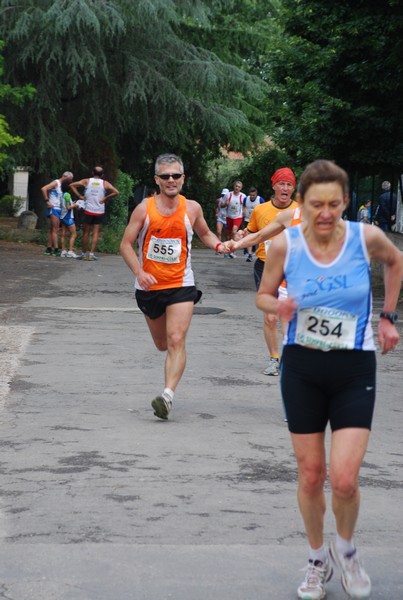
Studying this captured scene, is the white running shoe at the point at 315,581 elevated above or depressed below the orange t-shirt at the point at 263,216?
below

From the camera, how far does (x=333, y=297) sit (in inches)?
193

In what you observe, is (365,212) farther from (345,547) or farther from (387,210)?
(345,547)

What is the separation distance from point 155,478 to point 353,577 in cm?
235

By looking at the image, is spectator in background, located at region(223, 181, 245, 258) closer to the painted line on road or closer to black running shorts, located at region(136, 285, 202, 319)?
the painted line on road

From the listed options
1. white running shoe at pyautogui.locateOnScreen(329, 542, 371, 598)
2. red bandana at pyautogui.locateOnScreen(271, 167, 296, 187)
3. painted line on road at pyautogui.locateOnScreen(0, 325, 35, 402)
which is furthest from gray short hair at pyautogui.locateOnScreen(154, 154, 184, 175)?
white running shoe at pyautogui.locateOnScreen(329, 542, 371, 598)

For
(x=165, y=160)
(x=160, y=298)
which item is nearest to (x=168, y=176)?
(x=165, y=160)

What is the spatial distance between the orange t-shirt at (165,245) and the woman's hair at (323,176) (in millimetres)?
4237

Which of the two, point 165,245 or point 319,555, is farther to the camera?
point 165,245

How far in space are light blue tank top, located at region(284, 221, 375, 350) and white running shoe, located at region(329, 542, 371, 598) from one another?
0.85 meters

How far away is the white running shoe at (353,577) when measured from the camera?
188 inches

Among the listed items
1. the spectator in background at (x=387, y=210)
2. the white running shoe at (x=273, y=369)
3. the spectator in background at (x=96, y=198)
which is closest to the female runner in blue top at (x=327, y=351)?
the white running shoe at (x=273, y=369)

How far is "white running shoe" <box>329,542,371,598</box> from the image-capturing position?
4766 millimetres

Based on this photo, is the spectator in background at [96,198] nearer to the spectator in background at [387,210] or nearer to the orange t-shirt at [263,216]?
the spectator in background at [387,210]

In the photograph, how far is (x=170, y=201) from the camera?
9.20 m
